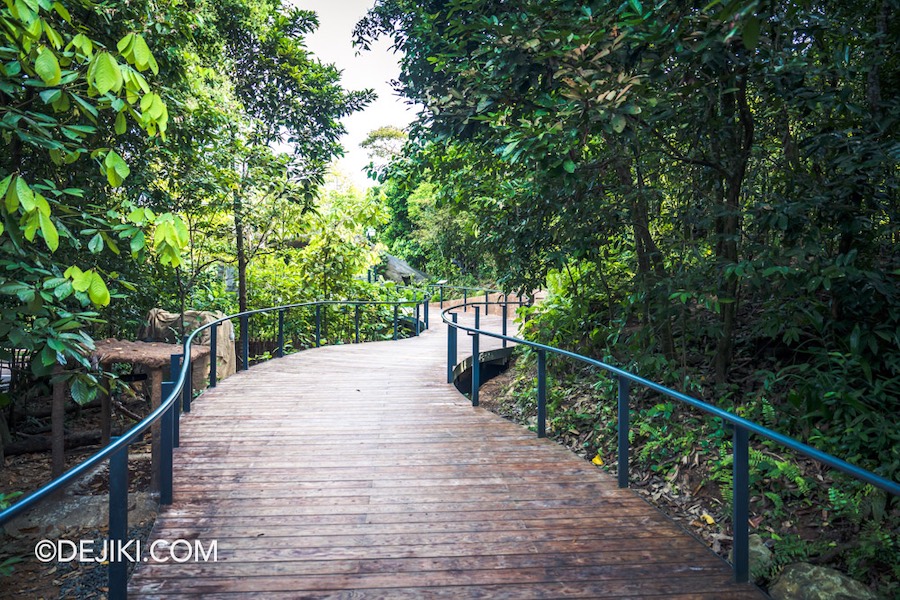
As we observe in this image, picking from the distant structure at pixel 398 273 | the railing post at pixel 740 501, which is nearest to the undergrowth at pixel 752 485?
the railing post at pixel 740 501

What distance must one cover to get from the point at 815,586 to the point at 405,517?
8.61 feet

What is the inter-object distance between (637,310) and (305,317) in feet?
27.3

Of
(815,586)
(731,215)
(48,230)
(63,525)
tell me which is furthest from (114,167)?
(731,215)

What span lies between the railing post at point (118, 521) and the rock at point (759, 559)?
3.95m

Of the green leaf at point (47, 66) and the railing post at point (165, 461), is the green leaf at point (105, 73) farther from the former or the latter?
the railing post at point (165, 461)

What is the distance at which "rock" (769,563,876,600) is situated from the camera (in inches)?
150

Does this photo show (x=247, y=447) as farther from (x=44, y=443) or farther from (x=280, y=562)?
(x=44, y=443)

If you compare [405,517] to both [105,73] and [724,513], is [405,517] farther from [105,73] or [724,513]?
[724,513]

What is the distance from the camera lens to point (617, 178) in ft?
24.2

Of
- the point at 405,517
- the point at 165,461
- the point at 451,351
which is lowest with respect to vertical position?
the point at 405,517

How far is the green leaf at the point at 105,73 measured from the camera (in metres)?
2.40

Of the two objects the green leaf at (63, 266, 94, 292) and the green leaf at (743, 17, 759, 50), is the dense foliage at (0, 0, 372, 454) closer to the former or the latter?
the green leaf at (63, 266, 94, 292)

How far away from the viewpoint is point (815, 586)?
3.90 m

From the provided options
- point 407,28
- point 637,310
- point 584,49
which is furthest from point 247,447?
point 407,28
